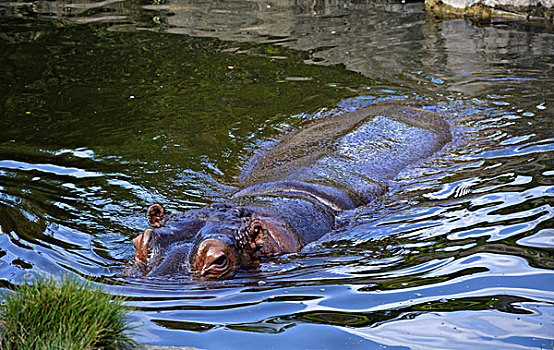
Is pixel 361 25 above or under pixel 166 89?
above

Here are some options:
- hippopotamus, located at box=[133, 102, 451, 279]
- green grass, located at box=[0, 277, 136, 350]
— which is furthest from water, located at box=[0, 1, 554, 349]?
green grass, located at box=[0, 277, 136, 350]

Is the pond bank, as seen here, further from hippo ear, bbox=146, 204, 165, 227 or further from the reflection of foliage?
hippo ear, bbox=146, 204, 165, 227

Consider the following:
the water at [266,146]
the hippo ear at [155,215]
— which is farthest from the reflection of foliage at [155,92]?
the hippo ear at [155,215]

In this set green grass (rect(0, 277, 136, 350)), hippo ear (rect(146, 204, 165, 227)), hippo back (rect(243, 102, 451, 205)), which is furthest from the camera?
hippo back (rect(243, 102, 451, 205))

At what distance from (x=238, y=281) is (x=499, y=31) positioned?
10.5m

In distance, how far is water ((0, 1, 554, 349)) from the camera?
12.5ft

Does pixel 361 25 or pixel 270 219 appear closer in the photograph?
pixel 270 219

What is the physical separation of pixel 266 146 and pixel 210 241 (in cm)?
358

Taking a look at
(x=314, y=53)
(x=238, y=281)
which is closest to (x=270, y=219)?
(x=238, y=281)

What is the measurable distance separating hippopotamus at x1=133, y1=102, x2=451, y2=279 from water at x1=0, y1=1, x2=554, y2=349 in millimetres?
141

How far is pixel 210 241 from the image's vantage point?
420cm

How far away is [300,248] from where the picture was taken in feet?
15.8

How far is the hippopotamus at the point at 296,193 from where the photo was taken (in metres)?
4.30

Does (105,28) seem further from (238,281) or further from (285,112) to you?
(238,281)
